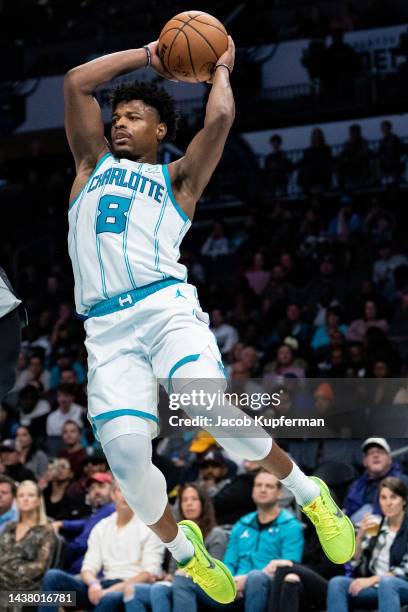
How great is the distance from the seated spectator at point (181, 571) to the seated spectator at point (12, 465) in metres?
2.47

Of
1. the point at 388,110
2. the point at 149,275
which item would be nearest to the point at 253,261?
the point at 388,110

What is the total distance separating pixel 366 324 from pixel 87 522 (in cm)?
479

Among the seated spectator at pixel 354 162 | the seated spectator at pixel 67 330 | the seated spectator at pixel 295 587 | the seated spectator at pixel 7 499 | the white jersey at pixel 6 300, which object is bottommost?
the seated spectator at pixel 295 587

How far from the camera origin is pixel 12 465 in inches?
442

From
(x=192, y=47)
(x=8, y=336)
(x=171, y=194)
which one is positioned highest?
(x=192, y=47)

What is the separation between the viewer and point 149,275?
18.5 ft

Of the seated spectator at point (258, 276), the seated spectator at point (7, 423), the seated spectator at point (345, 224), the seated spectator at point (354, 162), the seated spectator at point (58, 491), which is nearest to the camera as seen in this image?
the seated spectator at point (58, 491)

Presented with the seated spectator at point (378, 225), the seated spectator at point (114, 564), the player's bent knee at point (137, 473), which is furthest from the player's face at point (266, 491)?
the seated spectator at point (378, 225)

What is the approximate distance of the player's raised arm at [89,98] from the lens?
5.86m

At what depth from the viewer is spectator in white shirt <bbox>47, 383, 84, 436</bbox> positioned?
41.8ft

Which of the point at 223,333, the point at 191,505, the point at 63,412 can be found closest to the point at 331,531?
the point at 191,505

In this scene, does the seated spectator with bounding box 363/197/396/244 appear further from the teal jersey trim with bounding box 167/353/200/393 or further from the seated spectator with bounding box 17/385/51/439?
the teal jersey trim with bounding box 167/353/200/393

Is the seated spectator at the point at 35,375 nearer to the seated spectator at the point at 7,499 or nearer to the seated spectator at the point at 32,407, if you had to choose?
the seated spectator at the point at 32,407

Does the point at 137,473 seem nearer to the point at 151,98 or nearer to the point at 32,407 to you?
the point at 151,98
